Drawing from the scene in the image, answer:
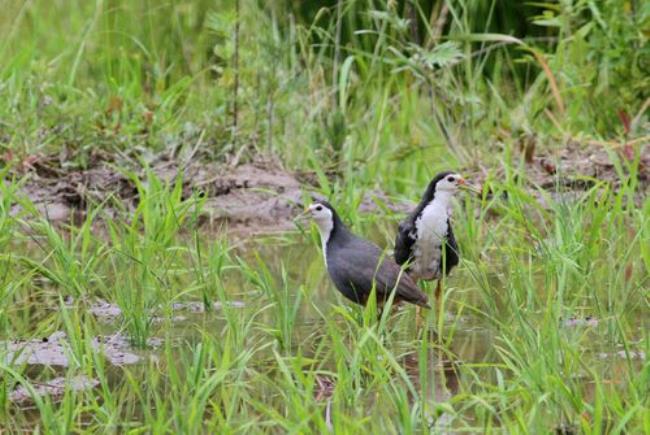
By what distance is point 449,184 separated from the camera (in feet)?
23.2

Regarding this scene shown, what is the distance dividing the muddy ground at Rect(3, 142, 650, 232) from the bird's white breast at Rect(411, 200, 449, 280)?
2.05 m

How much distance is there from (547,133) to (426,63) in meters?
1.24

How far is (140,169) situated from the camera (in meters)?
9.46

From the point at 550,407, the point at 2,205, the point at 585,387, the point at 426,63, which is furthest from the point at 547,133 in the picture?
the point at 550,407

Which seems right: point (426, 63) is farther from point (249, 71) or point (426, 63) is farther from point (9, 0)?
point (9, 0)

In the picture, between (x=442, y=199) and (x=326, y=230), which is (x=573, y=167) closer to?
(x=442, y=199)

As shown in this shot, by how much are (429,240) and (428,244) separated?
2cm

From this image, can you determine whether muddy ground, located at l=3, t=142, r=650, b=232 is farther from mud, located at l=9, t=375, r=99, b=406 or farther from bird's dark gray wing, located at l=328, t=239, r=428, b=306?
mud, located at l=9, t=375, r=99, b=406

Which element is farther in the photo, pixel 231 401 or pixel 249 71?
pixel 249 71

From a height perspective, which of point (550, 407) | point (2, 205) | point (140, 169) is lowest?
point (140, 169)

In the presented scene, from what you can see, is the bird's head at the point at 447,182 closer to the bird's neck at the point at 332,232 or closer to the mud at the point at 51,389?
the bird's neck at the point at 332,232

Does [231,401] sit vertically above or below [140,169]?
above

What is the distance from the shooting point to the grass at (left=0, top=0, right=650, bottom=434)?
199 inches

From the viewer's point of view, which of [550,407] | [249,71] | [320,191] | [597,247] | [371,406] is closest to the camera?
[550,407]
